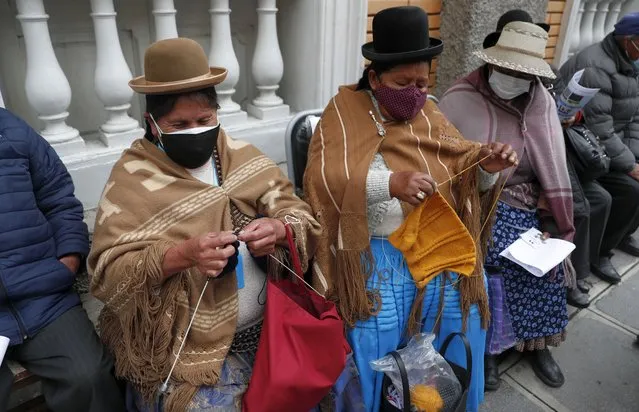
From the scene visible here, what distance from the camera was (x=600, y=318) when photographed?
3068 mm

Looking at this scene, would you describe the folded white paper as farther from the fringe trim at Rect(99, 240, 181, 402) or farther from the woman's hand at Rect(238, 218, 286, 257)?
the fringe trim at Rect(99, 240, 181, 402)

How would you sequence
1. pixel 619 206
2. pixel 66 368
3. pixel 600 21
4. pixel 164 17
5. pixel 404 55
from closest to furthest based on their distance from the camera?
pixel 66 368 → pixel 404 55 → pixel 164 17 → pixel 619 206 → pixel 600 21

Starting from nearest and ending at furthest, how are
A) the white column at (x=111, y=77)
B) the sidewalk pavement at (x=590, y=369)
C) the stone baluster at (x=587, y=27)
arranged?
the white column at (x=111, y=77), the sidewalk pavement at (x=590, y=369), the stone baluster at (x=587, y=27)

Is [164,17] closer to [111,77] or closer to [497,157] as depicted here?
[111,77]

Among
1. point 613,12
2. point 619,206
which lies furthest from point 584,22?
point 619,206

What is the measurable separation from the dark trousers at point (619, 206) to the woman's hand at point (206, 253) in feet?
10.0

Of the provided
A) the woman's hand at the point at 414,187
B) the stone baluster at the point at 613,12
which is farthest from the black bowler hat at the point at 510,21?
the stone baluster at the point at 613,12

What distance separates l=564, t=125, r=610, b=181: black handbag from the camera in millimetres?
2818

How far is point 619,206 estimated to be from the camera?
3.39 meters

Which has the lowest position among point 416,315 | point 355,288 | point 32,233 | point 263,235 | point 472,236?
point 416,315

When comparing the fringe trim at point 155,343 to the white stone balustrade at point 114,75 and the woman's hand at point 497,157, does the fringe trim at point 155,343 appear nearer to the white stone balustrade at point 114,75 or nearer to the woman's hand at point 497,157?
the white stone balustrade at point 114,75

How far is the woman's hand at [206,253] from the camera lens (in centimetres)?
140

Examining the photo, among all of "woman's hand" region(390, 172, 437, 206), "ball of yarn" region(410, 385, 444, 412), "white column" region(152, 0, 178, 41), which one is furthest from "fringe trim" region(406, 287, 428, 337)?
"white column" region(152, 0, 178, 41)

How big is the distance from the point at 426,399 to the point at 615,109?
109 inches
